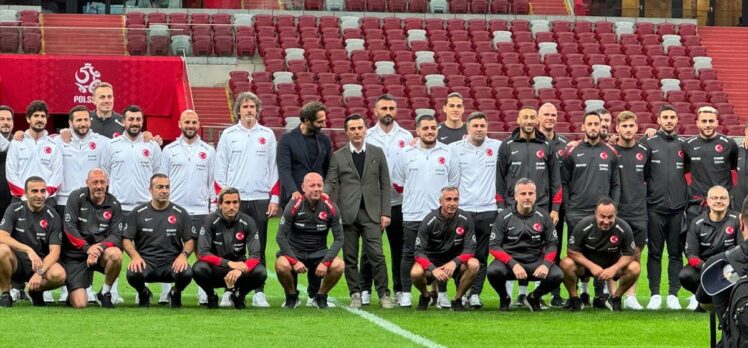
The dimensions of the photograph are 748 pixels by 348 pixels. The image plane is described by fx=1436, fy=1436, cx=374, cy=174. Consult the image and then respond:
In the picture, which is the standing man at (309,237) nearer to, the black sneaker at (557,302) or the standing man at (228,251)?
the standing man at (228,251)

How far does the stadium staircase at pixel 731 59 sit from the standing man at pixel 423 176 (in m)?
19.8

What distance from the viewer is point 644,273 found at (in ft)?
55.4

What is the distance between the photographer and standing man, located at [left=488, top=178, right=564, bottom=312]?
41.7 ft

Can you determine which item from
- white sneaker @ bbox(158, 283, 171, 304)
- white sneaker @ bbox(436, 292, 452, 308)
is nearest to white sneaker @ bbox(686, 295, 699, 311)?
white sneaker @ bbox(436, 292, 452, 308)

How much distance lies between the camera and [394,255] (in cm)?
1375

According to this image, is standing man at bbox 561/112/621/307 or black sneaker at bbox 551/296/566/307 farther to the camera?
black sneaker at bbox 551/296/566/307

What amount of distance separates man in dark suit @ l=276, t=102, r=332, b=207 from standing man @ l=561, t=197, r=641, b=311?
246cm

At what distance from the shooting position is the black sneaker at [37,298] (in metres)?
12.8

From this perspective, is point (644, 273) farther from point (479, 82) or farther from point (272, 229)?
point (479, 82)

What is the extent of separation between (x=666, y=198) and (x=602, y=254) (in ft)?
3.07

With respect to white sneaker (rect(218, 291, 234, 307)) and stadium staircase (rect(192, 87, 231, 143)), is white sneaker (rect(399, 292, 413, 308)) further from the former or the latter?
→ stadium staircase (rect(192, 87, 231, 143))

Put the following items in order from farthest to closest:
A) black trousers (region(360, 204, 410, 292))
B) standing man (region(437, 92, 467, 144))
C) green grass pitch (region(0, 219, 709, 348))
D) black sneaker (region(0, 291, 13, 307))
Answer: standing man (region(437, 92, 467, 144)), black trousers (region(360, 204, 410, 292)), black sneaker (region(0, 291, 13, 307)), green grass pitch (region(0, 219, 709, 348))

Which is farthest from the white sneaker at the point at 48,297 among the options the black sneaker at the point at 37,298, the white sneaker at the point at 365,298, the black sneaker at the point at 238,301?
the white sneaker at the point at 365,298

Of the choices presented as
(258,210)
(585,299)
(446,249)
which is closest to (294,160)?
(258,210)
